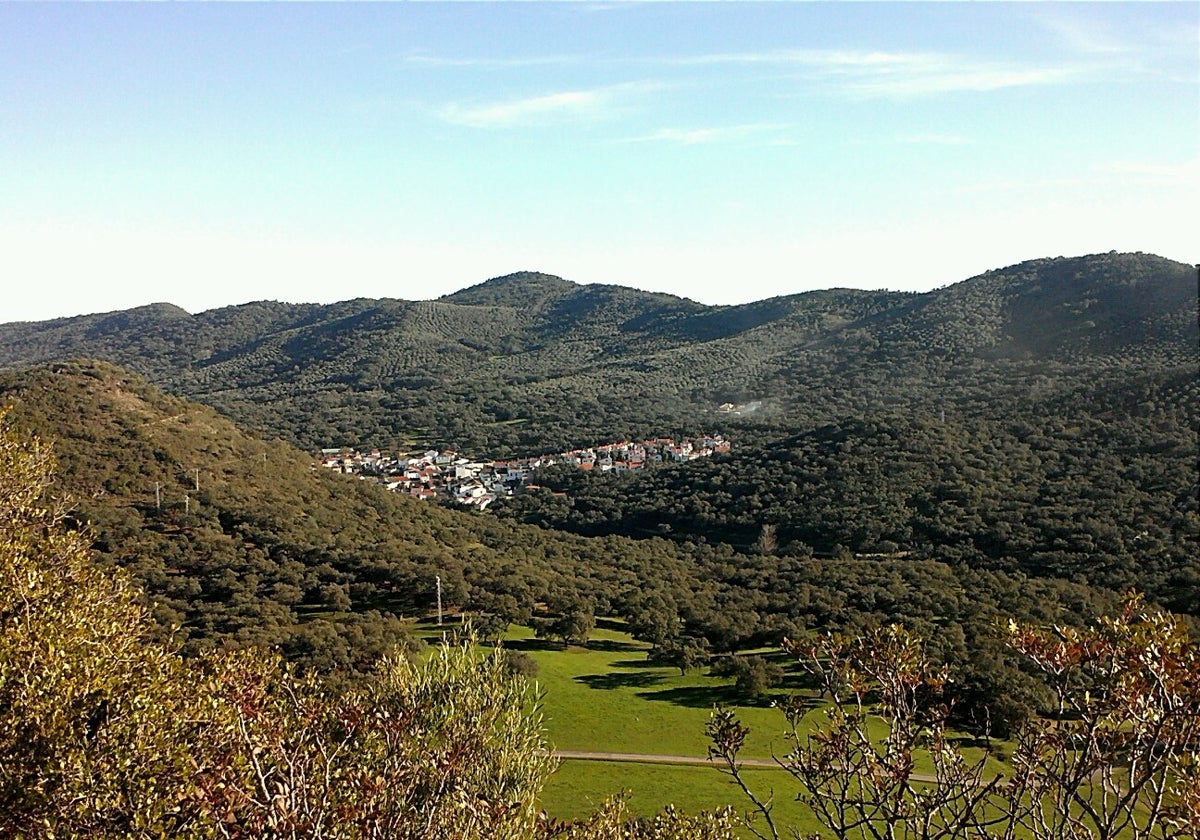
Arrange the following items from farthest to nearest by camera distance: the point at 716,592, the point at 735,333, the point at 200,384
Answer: the point at 735,333 → the point at 200,384 → the point at 716,592

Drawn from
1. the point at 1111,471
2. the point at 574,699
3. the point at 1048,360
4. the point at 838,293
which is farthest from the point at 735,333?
the point at 574,699

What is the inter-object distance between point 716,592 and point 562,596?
7.87m

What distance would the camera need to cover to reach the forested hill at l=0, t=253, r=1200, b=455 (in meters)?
81.1

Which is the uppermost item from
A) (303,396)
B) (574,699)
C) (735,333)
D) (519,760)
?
(735,333)

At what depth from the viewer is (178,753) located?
6469 mm

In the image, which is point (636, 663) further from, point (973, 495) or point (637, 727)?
point (973, 495)

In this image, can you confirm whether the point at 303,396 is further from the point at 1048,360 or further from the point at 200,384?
the point at 1048,360

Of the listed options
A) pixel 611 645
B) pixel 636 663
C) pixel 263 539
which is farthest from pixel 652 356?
pixel 636 663

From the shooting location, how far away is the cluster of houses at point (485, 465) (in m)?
71.8

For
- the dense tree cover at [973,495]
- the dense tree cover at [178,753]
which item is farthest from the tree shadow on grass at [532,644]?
the dense tree cover at [178,753]

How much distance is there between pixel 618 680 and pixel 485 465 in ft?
193

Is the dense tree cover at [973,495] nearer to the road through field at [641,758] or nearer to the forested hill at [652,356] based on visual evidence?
the forested hill at [652,356]

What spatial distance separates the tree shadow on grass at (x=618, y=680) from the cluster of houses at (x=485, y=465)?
3704 cm

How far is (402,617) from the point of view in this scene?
3269 centimetres
